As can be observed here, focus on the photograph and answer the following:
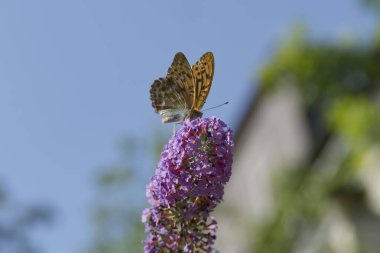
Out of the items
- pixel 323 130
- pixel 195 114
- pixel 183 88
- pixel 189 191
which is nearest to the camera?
pixel 189 191

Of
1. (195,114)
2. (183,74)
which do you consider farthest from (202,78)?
(195,114)

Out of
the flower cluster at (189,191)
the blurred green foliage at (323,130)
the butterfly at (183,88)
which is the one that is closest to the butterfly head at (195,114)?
the butterfly at (183,88)

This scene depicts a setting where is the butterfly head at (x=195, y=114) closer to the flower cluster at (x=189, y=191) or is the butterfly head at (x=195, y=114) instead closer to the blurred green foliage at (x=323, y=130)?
the flower cluster at (x=189, y=191)

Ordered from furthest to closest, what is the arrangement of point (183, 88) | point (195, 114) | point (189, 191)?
point (183, 88) < point (195, 114) < point (189, 191)

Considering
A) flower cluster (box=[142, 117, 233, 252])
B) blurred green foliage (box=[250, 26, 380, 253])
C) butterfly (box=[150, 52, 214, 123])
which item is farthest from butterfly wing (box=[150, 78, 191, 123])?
blurred green foliage (box=[250, 26, 380, 253])

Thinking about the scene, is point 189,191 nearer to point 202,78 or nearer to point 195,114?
point 195,114

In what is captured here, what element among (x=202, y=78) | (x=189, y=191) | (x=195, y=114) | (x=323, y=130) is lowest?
(x=189, y=191)
